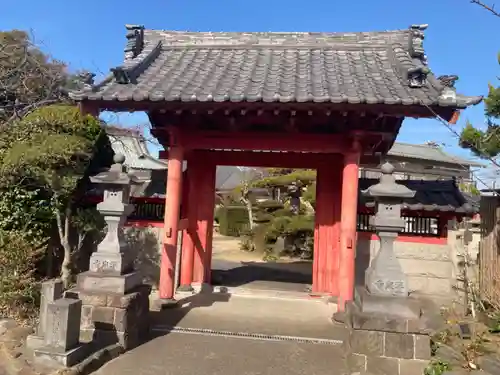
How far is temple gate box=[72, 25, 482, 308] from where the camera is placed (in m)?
5.93

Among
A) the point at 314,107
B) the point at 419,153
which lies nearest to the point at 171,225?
the point at 314,107

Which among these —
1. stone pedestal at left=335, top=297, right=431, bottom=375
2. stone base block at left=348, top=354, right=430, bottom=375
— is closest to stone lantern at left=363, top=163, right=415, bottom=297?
stone pedestal at left=335, top=297, right=431, bottom=375

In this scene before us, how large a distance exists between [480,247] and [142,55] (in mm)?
6961

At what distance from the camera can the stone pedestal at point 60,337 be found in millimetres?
4094

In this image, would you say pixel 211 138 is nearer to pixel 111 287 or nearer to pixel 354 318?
pixel 111 287

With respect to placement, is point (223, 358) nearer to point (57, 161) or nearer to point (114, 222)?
point (114, 222)

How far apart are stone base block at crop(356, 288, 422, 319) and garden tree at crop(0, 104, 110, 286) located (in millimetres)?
5150

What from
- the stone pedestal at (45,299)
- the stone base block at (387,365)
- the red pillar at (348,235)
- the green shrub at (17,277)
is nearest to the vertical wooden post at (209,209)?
the red pillar at (348,235)

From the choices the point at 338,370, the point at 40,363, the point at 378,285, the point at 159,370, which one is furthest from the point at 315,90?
the point at 40,363

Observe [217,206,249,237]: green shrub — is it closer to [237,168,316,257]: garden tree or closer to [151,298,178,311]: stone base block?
[237,168,316,257]: garden tree

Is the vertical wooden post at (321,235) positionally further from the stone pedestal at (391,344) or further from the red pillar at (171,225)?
the stone pedestal at (391,344)

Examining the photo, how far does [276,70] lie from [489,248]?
14.9ft

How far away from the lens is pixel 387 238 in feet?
15.7

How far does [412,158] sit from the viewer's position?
28.9 m
